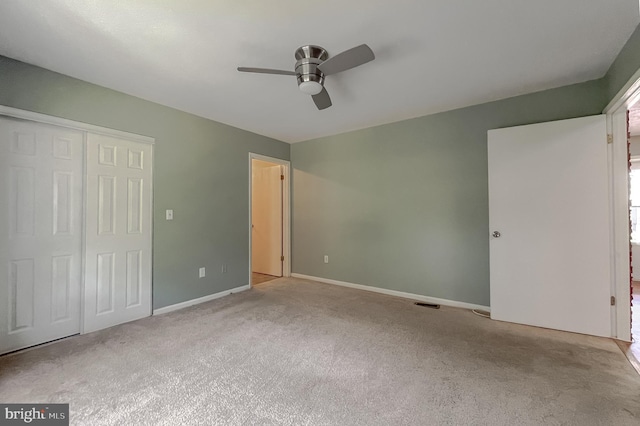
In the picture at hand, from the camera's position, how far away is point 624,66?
2.02 m

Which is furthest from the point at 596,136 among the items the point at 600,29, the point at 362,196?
the point at 362,196

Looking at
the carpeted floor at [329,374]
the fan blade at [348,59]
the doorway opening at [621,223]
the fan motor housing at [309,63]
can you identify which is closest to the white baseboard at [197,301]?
the carpeted floor at [329,374]

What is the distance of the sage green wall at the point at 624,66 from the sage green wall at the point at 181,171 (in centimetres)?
409

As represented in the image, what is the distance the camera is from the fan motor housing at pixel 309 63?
1.97 meters

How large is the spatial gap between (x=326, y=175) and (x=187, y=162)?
2129 millimetres

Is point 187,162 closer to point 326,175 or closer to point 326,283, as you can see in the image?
point 326,175

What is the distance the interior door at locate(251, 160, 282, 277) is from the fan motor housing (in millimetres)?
2903

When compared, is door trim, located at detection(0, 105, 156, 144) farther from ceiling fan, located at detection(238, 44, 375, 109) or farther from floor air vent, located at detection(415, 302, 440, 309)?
floor air vent, located at detection(415, 302, 440, 309)

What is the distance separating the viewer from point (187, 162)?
10.8 feet

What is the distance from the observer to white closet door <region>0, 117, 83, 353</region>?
211 cm

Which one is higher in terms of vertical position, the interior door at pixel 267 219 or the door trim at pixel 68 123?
the door trim at pixel 68 123

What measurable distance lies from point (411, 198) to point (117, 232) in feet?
11.8
